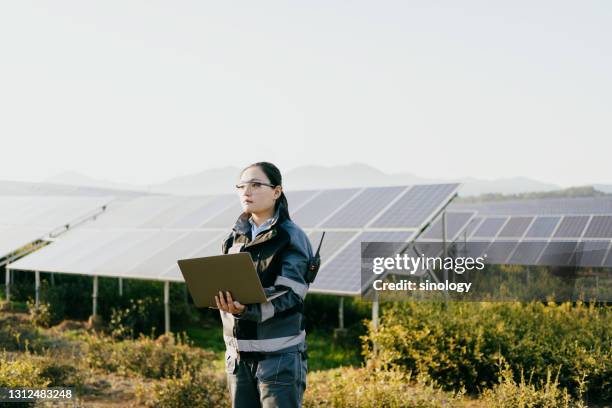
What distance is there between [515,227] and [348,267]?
45.8 ft

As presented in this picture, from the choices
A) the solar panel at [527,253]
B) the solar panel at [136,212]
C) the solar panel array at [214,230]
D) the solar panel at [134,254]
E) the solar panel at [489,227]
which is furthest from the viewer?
the solar panel at [489,227]

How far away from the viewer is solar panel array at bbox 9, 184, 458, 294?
32.5 ft

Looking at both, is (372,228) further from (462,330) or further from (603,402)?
(603,402)

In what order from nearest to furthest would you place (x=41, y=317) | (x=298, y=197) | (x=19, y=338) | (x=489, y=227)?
(x=19, y=338) < (x=41, y=317) < (x=298, y=197) < (x=489, y=227)

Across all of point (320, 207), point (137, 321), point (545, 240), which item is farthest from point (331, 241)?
point (545, 240)

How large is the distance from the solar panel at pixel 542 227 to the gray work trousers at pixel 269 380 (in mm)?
17685

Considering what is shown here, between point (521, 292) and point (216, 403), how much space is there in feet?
31.9

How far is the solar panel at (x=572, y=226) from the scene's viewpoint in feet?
62.9

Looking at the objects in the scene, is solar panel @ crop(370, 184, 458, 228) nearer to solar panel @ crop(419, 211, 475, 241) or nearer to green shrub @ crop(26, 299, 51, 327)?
green shrub @ crop(26, 299, 51, 327)

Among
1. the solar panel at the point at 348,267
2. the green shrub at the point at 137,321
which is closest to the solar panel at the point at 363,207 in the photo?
the solar panel at the point at 348,267

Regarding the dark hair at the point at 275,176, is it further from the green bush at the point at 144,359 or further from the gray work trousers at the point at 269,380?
the green bush at the point at 144,359

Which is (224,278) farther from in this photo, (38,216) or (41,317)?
(38,216)

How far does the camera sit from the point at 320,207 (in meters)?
12.4

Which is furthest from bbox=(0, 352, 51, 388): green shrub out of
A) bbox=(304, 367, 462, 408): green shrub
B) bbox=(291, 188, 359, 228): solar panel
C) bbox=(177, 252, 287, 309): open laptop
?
bbox=(291, 188, 359, 228): solar panel
